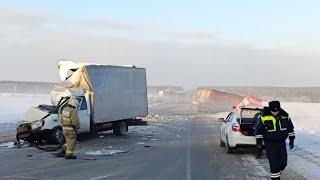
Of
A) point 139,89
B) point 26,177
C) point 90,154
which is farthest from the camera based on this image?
point 139,89

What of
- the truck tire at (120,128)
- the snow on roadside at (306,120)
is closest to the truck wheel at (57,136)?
the truck tire at (120,128)

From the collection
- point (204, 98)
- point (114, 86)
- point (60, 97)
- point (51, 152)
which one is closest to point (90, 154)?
point (51, 152)

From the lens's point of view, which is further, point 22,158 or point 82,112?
point 82,112

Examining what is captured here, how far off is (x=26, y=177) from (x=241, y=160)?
21.1 ft

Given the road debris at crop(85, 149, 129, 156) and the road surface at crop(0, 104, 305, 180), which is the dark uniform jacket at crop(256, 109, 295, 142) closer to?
the road surface at crop(0, 104, 305, 180)

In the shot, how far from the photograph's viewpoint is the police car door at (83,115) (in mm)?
21809

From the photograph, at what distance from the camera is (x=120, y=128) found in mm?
25656

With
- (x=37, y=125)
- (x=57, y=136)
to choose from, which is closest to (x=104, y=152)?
(x=57, y=136)

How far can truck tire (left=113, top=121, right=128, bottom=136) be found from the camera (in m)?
25.4

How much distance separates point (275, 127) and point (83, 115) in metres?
13.2

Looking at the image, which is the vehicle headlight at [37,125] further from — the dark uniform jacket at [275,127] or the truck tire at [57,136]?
the dark uniform jacket at [275,127]

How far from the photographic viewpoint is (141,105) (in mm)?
27844

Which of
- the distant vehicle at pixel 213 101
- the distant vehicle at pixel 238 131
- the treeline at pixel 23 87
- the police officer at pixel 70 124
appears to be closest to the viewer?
the police officer at pixel 70 124

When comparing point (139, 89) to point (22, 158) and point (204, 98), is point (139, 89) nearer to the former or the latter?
point (22, 158)
